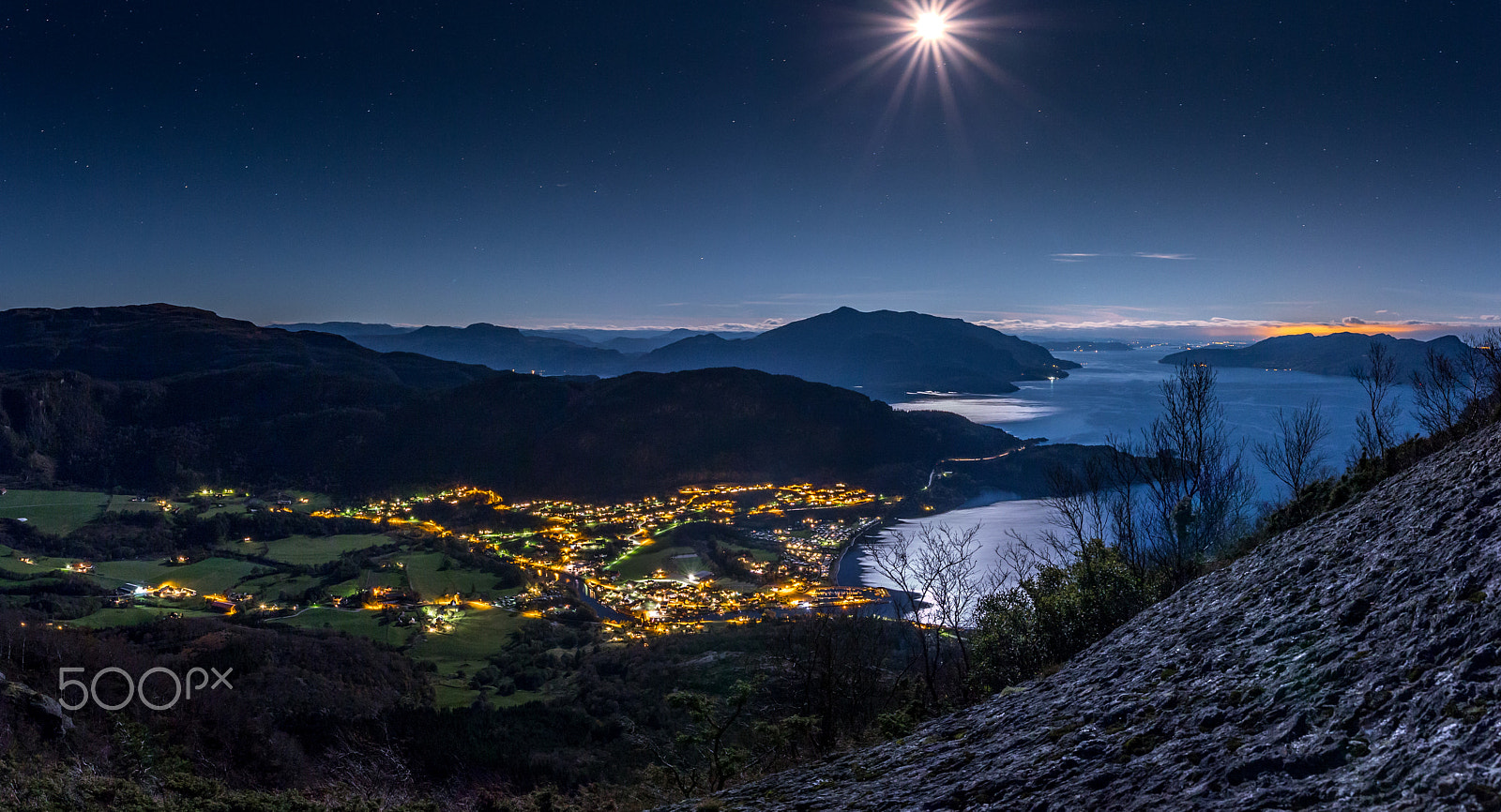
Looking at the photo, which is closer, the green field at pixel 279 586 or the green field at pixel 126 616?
the green field at pixel 126 616

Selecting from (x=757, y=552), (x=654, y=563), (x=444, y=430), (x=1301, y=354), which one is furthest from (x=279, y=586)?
(x=1301, y=354)

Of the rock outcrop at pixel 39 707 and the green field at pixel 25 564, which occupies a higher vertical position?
the rock outcrop at pixel 39 707

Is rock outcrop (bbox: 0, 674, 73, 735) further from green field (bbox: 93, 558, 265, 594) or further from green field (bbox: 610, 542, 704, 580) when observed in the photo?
green field (bbox: 610, 542, 704, 580)

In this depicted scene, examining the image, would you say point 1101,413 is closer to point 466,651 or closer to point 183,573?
point 466,651

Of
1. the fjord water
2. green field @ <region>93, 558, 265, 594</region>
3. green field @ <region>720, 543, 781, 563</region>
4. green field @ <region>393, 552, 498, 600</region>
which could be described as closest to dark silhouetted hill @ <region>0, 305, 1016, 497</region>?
the fjord water

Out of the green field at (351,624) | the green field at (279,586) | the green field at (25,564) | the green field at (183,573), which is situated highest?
the green field at (25,564)

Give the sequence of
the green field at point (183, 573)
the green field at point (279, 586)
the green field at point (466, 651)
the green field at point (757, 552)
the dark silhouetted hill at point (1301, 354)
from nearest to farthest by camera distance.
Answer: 1. the green field at point (466, 651)
2. the green field at point (279, 586)
3. the green field at point (183, 573)
4. the green field at point (757, 552)
5. the dark silhouetted hill at point (1301, 354)

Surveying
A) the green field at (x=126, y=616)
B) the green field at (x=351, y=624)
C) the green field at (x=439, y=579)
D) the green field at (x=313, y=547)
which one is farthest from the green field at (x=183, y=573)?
the green field at (x=351, y=624)

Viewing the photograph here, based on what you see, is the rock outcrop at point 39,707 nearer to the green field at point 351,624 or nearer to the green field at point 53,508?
the green field at point 351,624
